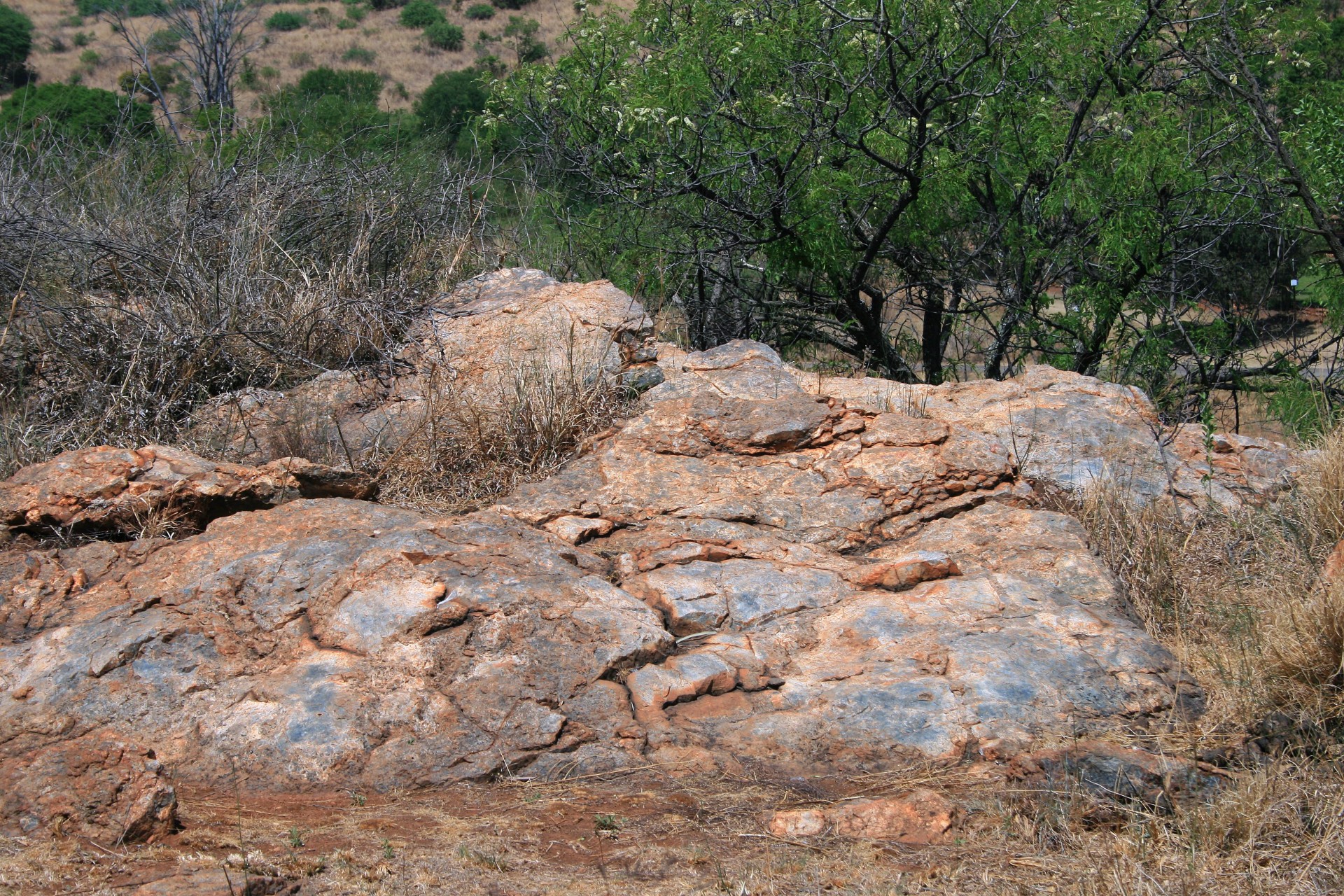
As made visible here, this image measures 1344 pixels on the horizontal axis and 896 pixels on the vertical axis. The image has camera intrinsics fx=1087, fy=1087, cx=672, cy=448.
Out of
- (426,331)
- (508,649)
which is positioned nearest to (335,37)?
(426,331)

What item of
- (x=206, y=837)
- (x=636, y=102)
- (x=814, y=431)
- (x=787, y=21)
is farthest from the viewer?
(x=787, y=21)

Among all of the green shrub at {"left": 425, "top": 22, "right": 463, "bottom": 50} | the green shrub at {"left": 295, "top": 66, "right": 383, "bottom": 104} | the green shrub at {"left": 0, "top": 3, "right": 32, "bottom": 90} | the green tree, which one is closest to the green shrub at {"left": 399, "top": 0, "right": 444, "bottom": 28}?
the green shrub at {"left": 425, "top": 22, "right": 463, "bottom": 50}

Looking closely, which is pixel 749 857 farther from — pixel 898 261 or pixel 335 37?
pixel 335 37

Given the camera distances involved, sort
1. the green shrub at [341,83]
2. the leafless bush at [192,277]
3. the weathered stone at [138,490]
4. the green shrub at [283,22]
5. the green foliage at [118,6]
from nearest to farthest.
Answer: the weathered stone at [138,490] < the leafless bush at [192,277] < the green shrub at [341,83] < the green foliage at [118,6] < the green shrub at [283,22]

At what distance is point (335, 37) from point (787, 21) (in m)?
32.8

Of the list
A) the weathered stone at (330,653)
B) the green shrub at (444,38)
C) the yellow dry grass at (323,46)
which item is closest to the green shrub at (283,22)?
the yellow dry grass at (323,46)

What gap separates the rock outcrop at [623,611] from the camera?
276 cm

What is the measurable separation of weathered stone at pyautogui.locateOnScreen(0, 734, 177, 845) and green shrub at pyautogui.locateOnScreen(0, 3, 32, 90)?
31471 mm

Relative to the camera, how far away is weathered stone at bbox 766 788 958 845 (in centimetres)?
249

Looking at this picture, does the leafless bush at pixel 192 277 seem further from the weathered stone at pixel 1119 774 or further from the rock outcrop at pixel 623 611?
the weathered stone at pixel 1119 774

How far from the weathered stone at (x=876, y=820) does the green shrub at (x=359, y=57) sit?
1312 inches

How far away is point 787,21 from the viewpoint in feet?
21.9

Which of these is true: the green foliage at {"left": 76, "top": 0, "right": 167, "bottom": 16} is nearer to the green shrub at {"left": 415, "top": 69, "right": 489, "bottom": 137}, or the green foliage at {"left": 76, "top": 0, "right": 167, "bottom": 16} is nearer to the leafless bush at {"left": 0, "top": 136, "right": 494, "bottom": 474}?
the green shrub at {"left": 415, "top": 69, "right": 489, "bottom": 137}

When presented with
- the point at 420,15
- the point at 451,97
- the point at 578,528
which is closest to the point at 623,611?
the point at 578,528
